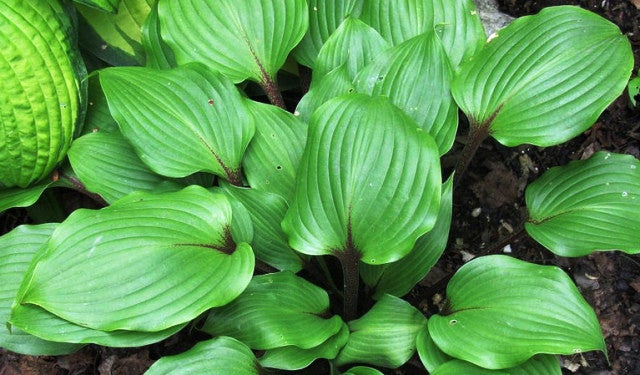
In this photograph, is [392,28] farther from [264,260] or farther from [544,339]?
[544,339]

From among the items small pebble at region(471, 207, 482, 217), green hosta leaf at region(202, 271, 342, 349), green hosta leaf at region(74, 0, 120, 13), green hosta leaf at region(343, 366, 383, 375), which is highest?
green hosta leaf at region(74, 0, 120, 13)

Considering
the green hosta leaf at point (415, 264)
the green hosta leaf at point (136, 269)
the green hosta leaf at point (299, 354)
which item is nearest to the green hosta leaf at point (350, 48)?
the green hosta leaf at point (415, 264)

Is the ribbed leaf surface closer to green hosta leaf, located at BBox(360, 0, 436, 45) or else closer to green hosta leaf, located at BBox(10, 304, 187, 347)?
green hosta leaf, located at BBox(10, 304, 187, 347)

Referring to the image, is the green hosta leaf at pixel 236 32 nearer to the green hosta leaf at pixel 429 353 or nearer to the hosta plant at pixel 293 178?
the hosta plant at pixel 293 178

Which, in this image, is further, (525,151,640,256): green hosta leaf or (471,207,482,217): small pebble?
(471,207,482,217): small pebble

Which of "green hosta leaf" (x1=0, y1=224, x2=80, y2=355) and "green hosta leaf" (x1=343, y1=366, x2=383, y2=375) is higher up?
"green hosta leaf" (x1=0, y1=224, x2=80, y2=355)

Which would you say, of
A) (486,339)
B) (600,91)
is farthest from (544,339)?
(600,91)

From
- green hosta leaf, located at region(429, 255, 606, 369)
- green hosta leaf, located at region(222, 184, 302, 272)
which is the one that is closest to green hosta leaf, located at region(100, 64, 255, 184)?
green hosta leaf, located at region(222, 184, 302, 272)

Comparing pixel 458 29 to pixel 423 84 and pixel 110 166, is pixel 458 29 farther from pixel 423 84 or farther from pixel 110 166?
pixel 110 166
